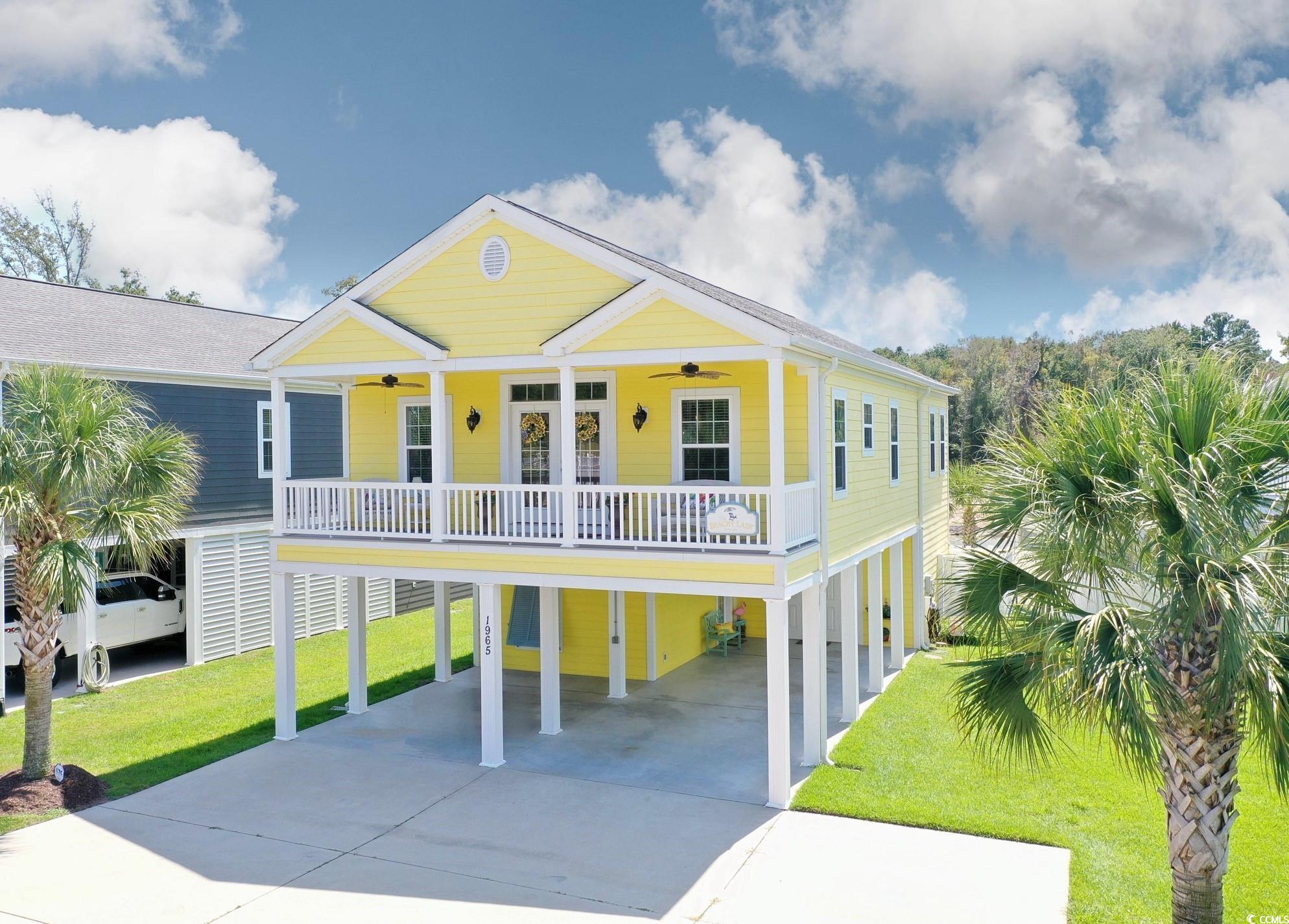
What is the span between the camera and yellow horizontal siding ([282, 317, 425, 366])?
1297cm

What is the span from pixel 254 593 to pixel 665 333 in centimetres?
1278

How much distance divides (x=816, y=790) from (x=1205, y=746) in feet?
17.7

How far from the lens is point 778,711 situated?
34.8 feet

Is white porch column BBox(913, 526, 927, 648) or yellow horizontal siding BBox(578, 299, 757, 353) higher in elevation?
yellow horizontal siding BBox(578, 299, 757, 353)

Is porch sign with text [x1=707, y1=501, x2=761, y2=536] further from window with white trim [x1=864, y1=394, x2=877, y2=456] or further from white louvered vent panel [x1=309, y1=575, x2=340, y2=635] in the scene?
white louvered vent panel [x1=309, y1=575, x2=340, y2=635]

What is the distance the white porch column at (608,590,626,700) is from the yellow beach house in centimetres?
4

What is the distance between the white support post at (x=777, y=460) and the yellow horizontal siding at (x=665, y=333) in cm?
54

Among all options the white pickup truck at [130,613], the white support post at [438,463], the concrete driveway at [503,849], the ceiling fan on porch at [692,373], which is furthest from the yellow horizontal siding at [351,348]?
the white pickup truck at [130,613]

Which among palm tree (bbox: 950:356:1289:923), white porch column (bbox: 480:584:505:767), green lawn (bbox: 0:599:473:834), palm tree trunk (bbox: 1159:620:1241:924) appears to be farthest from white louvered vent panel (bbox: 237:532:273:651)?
palm tree trunk (bbox: 1159:620:1241:924)

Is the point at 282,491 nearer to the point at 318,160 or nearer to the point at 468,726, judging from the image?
the point at 468,726

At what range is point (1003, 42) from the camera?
2828 centimetres

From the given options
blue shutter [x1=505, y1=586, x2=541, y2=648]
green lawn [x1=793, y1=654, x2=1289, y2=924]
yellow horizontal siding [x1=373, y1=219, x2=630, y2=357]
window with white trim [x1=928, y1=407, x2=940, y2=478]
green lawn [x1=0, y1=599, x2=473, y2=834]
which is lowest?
green lawn [x1=793, y1=654, x2=1289, y2=924]

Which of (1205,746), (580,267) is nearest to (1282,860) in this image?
(1205,746)

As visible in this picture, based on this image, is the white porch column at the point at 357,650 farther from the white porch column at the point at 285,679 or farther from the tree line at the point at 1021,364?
the tree line at the point at 1021,364
